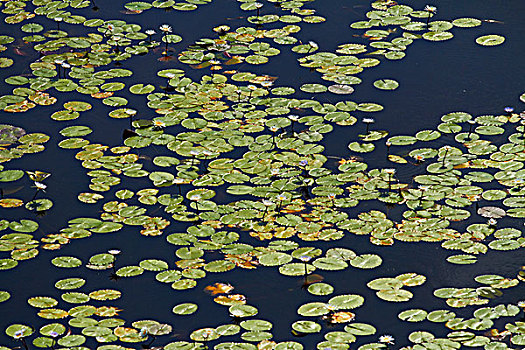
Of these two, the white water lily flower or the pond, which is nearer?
the white water lily flower

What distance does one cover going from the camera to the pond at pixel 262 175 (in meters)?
4.30

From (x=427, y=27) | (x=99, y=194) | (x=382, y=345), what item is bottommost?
(x=382, y=345)

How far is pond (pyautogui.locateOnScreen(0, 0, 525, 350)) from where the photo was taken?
430cm

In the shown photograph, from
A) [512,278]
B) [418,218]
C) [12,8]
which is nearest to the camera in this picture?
[512,278]

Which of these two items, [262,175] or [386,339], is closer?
[386,339]

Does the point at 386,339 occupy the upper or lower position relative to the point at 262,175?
lower

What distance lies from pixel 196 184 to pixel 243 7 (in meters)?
2.75

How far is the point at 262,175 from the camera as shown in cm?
530

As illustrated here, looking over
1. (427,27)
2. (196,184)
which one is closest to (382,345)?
(196,184)

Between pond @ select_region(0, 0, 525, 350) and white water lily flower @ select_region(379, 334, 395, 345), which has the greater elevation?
pond @ select_region(0, 0, 525, 350)

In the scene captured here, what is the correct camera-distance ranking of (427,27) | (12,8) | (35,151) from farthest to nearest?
(12,8) → (427,27) → (35,151)

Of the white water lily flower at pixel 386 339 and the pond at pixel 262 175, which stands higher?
the pond at pixel 262 175

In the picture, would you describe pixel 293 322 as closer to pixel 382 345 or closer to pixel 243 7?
pixel 382 345

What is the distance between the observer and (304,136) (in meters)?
5.70
